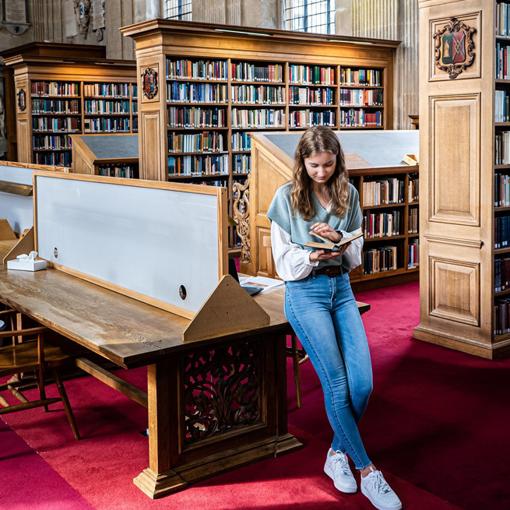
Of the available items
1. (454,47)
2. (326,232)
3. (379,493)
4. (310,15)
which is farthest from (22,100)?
(379,493)

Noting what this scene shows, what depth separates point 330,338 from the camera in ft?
11.1

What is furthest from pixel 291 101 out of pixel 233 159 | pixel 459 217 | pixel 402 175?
pixel 459 217

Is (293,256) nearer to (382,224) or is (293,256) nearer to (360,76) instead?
(382,224)

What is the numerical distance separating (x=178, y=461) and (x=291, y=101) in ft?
25.3

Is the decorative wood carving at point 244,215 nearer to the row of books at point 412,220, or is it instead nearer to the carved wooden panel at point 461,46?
the row of books at point 412,220

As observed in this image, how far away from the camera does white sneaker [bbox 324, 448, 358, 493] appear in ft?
11.7

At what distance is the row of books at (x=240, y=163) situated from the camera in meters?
10.3

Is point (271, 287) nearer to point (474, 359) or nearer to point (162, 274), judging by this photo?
point (162, 274)

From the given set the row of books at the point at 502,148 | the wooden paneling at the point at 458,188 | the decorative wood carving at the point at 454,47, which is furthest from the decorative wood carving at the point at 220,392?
the decorative wood carving at the point at 454,47

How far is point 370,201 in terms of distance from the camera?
7871 mm

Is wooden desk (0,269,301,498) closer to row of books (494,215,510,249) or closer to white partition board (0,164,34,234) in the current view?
row of books (494,215,510,249)

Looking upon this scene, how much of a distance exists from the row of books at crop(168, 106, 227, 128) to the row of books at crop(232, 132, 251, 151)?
0.72 ft

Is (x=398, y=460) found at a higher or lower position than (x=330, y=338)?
lower

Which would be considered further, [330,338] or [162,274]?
[162,274]
